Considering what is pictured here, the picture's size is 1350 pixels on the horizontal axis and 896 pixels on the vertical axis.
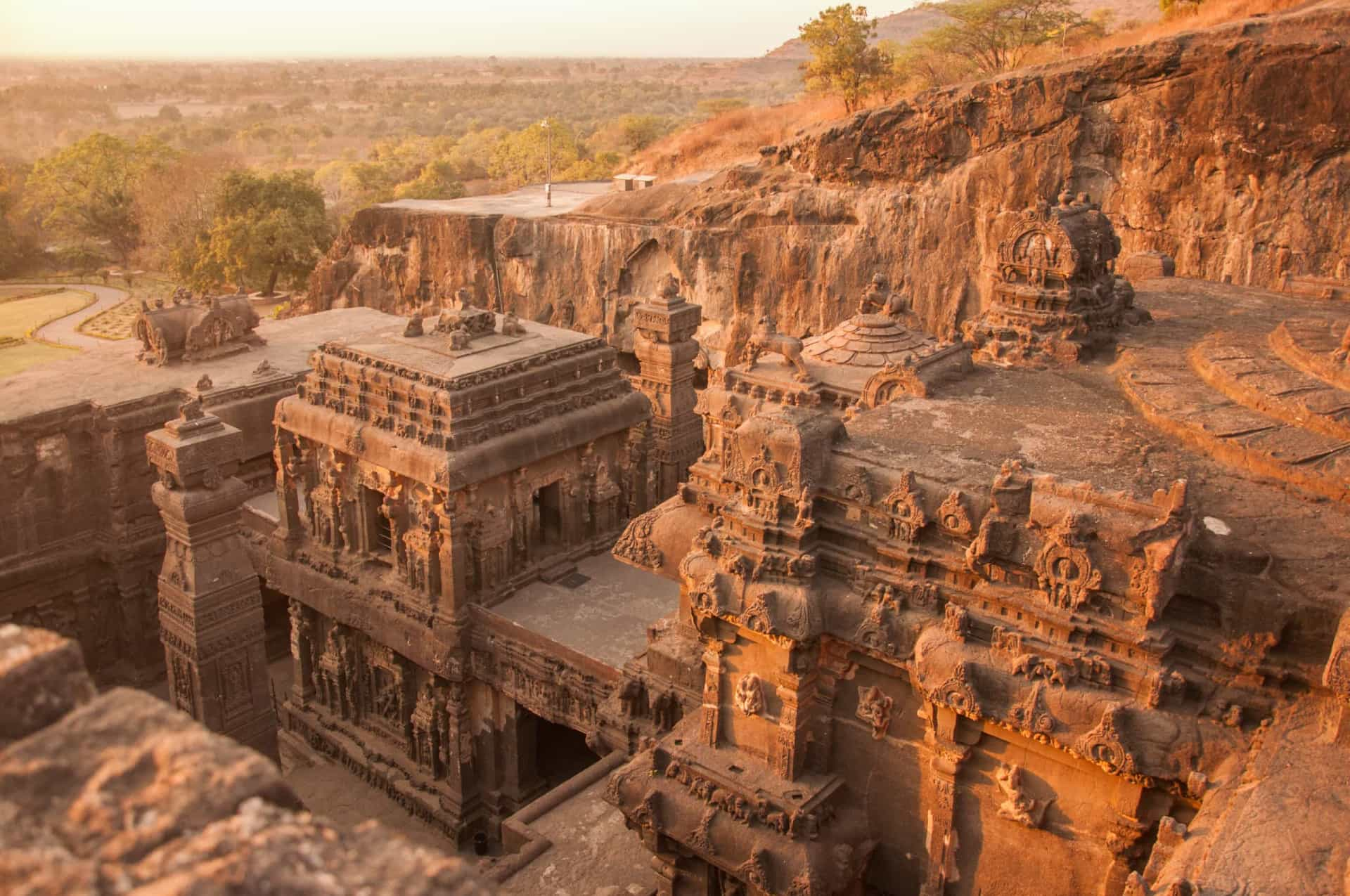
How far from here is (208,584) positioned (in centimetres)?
1540

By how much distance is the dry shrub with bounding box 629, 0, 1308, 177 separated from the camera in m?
33.9

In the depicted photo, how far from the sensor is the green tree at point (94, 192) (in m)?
53.1

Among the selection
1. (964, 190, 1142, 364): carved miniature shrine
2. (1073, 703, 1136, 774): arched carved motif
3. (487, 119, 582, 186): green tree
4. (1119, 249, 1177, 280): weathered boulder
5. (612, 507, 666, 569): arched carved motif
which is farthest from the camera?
(487, 119, 582, 186): green tree

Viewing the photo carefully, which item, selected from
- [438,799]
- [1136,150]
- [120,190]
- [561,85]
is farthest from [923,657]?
[561,85]

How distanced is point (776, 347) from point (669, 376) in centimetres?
480

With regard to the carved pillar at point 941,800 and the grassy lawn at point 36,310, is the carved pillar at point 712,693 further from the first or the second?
the grassy lawn at point 36,310

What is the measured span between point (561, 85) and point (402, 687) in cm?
17814

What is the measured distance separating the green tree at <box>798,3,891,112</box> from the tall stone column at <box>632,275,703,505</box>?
786 inches

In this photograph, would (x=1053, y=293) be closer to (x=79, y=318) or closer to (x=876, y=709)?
(x=876, y=709)

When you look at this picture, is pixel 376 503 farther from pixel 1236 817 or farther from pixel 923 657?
pixel 1236 817

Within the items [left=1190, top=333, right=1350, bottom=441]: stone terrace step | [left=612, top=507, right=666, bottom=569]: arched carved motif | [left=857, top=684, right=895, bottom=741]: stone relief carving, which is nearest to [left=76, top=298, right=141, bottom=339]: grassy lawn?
[left=612, top=507, right=666, bottom=569]: arched carved motif

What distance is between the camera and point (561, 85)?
184m

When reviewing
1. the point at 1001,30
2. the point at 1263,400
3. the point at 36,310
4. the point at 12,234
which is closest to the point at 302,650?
the point at 1263,400

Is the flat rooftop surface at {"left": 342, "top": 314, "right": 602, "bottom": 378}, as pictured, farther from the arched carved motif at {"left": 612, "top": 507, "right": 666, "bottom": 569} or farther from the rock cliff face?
the rock cliff face
